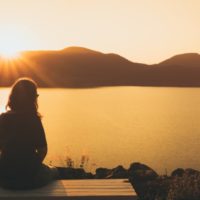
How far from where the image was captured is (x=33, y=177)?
18.3 feet

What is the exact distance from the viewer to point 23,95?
18.2 feet

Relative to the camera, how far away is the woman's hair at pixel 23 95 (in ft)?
18.2

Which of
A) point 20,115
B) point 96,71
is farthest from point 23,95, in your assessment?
point 96,71

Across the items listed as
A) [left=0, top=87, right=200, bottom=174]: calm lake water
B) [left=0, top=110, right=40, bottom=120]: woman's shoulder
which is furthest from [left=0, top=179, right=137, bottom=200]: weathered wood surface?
[left=0, top=87, right=200, bottom=174]: calm lake water

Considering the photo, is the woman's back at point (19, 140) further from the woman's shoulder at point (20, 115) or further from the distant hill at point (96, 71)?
the distant hill at point (96, 71)

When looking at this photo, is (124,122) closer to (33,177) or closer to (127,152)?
(127,152)

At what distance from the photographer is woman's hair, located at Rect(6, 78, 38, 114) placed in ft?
18.2

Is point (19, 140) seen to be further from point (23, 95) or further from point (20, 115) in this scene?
point (23, 95)

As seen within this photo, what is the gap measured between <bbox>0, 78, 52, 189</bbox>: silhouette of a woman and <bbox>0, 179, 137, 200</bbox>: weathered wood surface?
0.15m

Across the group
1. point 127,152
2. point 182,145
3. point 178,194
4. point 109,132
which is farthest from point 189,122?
point 178,194

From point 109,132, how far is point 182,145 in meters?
5.48

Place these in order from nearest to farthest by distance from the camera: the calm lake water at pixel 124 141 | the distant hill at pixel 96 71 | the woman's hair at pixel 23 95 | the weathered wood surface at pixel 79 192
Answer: the weathered wood surface at pixel 79 192 < the woman's hair at pixel 23 95 < the calm lake water at pixel 124 141 < the distant hill at pixel 96 71

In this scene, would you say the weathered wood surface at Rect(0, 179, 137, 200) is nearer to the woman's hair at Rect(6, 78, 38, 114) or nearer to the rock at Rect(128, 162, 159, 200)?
the woman's hair at Rect(6, 78, 38, 114)

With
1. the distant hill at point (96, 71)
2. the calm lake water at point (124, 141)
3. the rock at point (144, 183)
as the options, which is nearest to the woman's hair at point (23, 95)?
the rock at point (144, 183)
